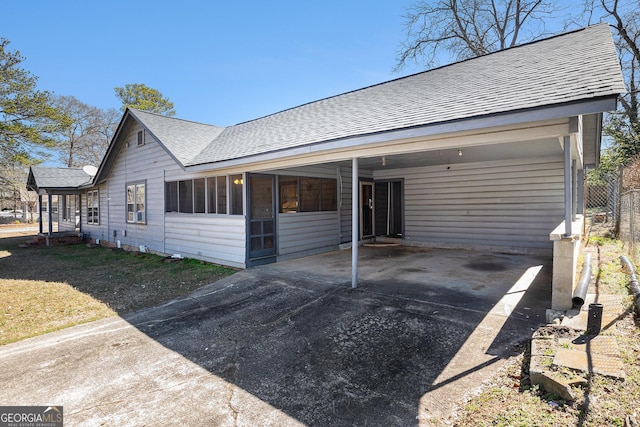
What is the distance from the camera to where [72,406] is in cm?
270

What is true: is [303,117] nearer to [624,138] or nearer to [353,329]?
[353,329]

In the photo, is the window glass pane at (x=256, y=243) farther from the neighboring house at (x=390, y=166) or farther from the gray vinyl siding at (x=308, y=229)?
the gray vinyl siding at (x=308, y=229)

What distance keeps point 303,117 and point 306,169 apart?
1.45 m

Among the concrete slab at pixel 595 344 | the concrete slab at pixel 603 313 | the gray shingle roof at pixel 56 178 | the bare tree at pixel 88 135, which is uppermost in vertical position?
the bare tree at pixel 88 135

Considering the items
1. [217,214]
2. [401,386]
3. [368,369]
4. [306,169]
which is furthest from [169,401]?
[306,169]

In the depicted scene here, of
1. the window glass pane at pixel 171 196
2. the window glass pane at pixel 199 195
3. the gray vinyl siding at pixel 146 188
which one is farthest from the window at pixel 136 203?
the window glass pane at pixel 199 195

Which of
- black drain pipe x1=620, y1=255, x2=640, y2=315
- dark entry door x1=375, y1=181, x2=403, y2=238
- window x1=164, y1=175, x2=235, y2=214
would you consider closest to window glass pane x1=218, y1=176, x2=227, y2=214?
window x1=164, y1=175, x2=235, y2=214

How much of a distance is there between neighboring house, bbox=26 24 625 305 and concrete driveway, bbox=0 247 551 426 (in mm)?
1467

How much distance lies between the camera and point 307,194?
8625 millimetres

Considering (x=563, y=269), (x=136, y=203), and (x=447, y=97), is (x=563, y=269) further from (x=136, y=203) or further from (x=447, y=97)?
(x=136, y=203)

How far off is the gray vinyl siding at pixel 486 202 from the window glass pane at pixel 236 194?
531cm

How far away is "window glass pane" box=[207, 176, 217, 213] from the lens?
27.6 feet

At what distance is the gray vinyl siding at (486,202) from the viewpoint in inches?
324

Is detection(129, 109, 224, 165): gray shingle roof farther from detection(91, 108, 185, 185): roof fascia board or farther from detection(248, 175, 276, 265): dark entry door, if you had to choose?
detection(248, 175, 276, 265): dark entry door
